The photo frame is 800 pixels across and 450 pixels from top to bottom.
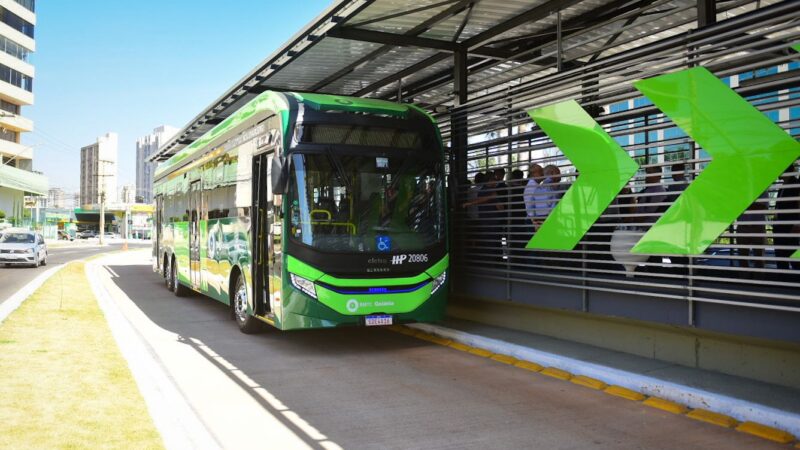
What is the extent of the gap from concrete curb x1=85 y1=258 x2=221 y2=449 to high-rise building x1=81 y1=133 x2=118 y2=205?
91931 millimetres

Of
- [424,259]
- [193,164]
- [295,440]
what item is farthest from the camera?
[193,164]

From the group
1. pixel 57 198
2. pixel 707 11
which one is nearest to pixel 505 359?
pixel 707 11

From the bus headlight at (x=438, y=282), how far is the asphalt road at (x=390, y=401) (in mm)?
848

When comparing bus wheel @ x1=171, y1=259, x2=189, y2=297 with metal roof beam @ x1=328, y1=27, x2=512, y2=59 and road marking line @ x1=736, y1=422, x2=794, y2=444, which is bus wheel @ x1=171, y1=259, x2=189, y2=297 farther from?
road marking line @ x1=736, y1=422, x2=794, y2=444

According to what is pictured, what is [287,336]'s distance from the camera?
10211 millimetres

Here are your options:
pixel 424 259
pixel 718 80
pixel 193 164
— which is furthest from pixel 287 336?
pixel 718 80

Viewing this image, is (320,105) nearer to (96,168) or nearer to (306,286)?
(306,286)

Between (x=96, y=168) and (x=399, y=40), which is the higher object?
(x=96, y=168)

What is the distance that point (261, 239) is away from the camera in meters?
9.41

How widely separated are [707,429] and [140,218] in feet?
468

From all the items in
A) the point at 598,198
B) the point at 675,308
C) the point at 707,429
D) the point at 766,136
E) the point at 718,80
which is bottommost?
the point at 707,429

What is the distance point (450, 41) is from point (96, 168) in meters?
141

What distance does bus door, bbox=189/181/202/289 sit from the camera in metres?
13.4

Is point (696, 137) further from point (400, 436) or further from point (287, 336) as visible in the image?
point (287, 336)
